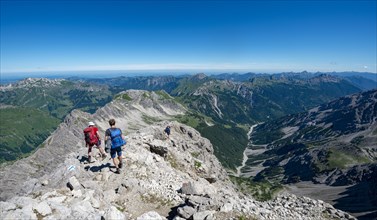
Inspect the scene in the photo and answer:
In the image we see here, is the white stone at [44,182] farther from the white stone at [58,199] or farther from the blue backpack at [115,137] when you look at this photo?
the white stone at [58,199]

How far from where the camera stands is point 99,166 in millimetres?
35250

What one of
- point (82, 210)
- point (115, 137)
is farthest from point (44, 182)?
point (82, 210)

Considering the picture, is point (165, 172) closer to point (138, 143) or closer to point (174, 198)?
point (174, 198)

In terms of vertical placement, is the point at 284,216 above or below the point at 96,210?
below

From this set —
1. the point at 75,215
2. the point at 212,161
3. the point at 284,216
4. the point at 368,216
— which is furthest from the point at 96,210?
the point at 368,216

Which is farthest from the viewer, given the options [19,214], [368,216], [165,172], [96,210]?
[368,216]

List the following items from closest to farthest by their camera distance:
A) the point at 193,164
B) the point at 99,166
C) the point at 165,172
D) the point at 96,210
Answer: the point at 96,210 < the point at 99,166 < the point at 165,172 < the point at 193,164

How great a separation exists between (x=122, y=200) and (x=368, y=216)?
17783 cm

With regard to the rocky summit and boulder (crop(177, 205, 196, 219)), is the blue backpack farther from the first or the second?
boulder (crop(177, 205, 196, 219))

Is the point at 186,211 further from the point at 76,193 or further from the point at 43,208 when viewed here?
the point at 43,208

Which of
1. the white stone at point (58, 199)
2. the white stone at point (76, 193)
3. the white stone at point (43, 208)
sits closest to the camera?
the white stone at point (43, 208)

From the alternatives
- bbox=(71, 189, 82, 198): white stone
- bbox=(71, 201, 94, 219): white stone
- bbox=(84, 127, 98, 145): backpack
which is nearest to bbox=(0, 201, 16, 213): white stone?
bbox=(71, 201, 94, 219): white stone

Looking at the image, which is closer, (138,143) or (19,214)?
(19,214)

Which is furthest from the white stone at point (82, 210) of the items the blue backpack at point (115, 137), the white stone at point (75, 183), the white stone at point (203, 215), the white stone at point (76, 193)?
the white stone at point (203, 215)
